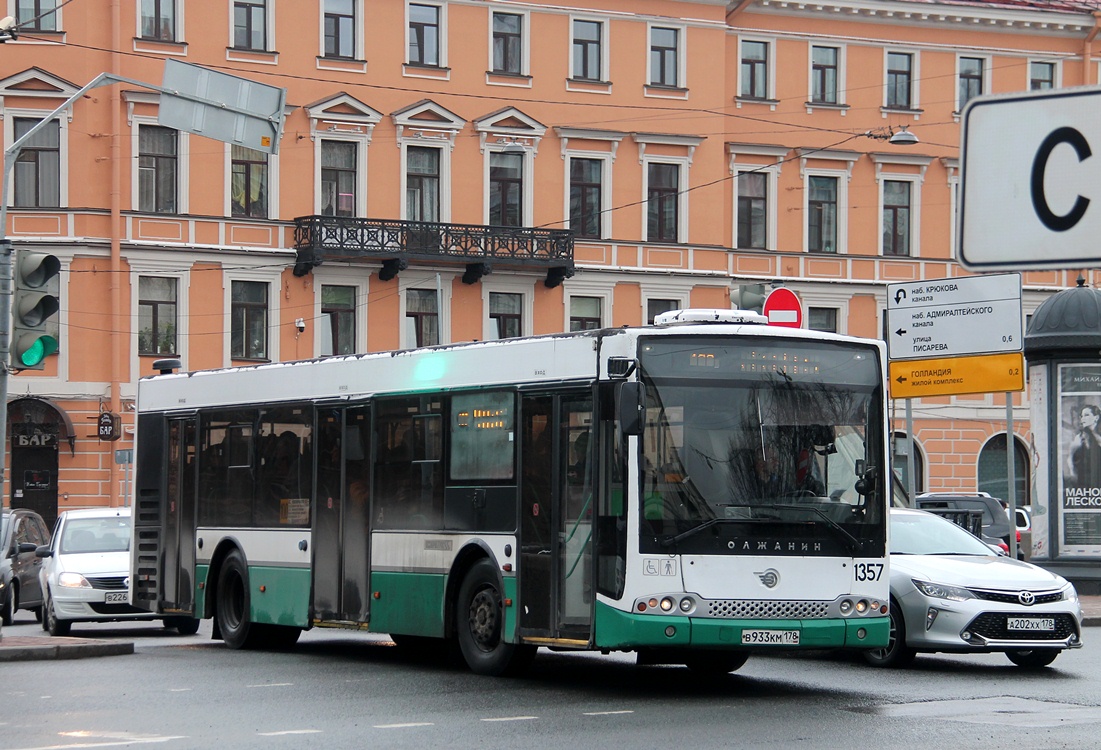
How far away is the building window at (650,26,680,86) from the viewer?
51.7m

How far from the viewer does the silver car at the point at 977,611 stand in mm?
17438

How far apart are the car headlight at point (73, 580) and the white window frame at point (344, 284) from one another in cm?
2422

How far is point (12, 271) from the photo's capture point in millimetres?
18859

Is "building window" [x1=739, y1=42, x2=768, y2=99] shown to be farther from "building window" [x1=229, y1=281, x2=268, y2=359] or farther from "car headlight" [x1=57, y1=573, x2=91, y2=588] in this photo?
"car headlight" [x1=57, y1=573, x2=91, y2=588]

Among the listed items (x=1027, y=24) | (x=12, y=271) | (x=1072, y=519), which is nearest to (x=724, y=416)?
(x=12, y=271)

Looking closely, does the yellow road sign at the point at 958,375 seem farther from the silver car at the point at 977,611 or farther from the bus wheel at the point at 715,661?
the bus wheel at the point at 715,661

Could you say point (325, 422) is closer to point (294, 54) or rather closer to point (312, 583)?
point (312, 583)

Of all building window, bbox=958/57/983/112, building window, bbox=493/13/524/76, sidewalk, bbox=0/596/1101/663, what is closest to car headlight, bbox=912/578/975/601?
sidewalk, bbox=0/596/1101/663

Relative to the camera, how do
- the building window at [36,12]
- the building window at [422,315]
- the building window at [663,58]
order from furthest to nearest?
the building window at [663,58], the building window at [422,315], the building window at [36,12]

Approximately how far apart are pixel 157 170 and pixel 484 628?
32.1 metres

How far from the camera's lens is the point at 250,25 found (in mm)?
47344

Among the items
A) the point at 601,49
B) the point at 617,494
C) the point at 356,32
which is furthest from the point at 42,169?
the point at 617,494

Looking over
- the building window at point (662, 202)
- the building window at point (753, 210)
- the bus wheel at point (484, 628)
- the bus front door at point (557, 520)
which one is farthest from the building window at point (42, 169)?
the bus front door at point (557, 520)

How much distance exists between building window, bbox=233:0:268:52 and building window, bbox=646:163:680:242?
11158 mm
